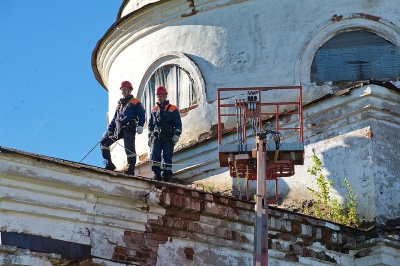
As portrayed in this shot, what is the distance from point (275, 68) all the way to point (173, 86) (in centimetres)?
196

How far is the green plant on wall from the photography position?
14148 mm

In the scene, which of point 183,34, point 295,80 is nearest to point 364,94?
point 295,80

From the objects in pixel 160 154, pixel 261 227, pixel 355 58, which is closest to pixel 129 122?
pixel 160 154

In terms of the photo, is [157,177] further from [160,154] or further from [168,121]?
[168,121]

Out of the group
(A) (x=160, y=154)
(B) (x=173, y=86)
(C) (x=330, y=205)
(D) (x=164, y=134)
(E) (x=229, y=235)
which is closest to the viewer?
(E) (x=229, y=235)

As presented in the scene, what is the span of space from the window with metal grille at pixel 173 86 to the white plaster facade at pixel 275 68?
0.13m

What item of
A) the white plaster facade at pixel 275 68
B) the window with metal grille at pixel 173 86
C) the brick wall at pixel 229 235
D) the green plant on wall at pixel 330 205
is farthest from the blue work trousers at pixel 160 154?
the window with metal grille at pixel 173 86

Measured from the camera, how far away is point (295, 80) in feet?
53.6

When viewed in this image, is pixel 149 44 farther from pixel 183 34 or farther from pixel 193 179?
pixel 193 179

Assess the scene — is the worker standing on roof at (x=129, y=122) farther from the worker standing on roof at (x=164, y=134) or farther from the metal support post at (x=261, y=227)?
the metal support post at (x=261, y=227)

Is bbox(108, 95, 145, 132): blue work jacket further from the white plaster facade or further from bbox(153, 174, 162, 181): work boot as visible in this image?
the white plaster facade

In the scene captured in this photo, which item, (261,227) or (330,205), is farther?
(330,205)

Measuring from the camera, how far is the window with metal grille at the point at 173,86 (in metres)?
17.2

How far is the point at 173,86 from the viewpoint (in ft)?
57.3
